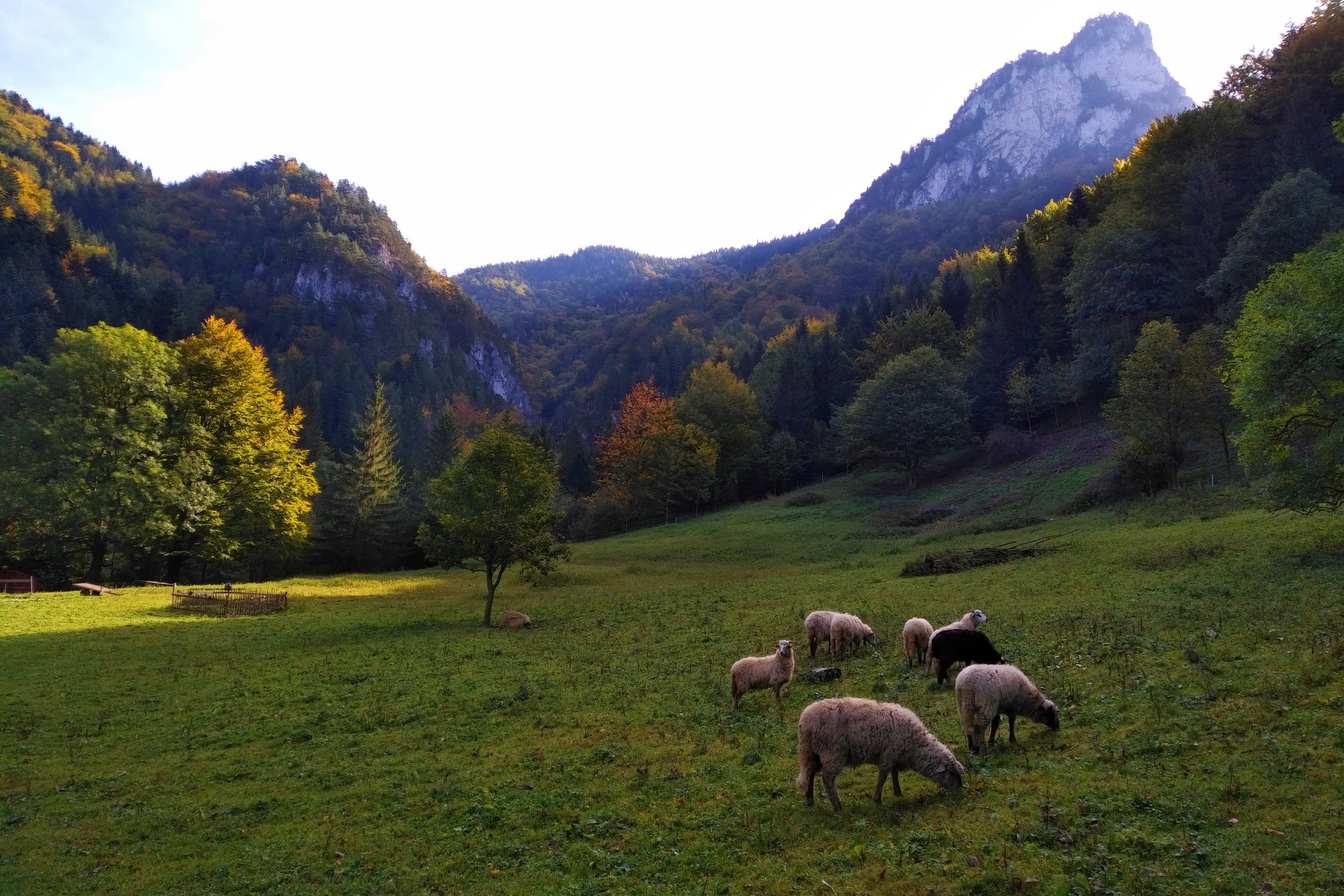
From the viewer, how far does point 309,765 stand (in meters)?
15.0

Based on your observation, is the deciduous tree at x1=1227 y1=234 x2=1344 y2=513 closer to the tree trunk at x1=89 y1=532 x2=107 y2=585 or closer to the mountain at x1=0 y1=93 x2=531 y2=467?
the tree trunk at x1=89 y1=532 x2=107 y2=585

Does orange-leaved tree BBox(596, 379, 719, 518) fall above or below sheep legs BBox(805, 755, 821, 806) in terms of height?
above

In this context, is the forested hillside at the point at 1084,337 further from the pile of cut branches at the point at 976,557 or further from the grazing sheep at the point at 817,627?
the grazing sheep at the point at 817,627

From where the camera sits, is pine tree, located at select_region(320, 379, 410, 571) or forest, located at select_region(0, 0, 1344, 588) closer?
forest, located at select_region(0, 0, 1344, 588)

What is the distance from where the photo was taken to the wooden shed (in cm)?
4059

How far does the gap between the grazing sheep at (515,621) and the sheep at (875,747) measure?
2403 centimetres

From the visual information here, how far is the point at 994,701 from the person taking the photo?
11531 mm

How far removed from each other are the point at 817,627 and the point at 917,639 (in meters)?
3.32

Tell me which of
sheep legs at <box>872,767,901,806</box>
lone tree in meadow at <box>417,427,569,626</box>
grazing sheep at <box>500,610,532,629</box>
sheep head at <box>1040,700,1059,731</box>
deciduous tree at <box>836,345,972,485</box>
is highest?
deciduous tree at <box>836,345,972,485</box>

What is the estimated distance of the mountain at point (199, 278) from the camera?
369 feet

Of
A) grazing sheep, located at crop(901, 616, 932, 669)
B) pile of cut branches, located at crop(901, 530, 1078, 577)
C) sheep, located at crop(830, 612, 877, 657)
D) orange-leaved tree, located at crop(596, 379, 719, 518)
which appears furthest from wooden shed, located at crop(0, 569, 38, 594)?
orange-leaved tree, located at crop(596, 379, 719, 518)

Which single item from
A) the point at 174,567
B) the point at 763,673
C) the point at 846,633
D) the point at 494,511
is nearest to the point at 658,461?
the point at 174,567

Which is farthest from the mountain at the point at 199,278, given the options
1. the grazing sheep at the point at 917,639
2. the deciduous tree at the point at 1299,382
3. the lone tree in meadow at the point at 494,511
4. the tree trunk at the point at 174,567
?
the deciduous tree at the point at 1299,382

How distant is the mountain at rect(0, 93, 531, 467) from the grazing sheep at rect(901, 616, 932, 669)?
10153 cm
